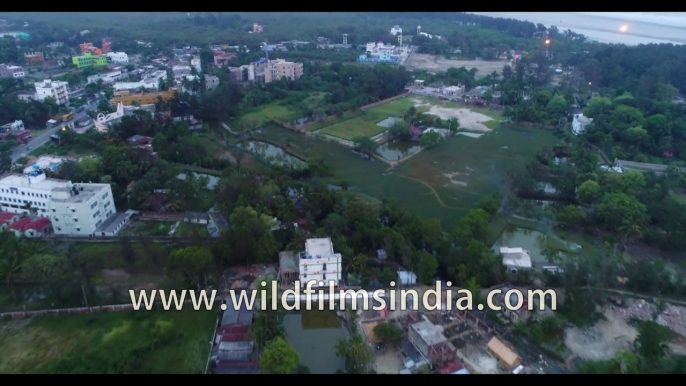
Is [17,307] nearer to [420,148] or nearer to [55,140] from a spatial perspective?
[55,140]

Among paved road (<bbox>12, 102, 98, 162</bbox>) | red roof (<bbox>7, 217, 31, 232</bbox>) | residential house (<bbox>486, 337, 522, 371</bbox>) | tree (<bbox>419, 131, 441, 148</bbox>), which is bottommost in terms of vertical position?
residential house (<bbox>486, 337, 522, 371</bbox>)

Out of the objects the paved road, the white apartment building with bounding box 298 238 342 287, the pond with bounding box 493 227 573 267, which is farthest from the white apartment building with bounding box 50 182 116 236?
the pond with bounding box 493 227 573 267

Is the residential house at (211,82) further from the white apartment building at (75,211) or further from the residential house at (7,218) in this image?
the residential house at (7,218)

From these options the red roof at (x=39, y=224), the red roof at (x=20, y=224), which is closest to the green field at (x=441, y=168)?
the red roof at (x=39, y=224)

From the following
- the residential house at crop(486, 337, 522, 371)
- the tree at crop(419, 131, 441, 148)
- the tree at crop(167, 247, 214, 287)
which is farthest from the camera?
the tree at crop(419, 131, 441, 148)

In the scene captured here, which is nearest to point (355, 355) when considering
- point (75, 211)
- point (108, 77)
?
point (75, 211)

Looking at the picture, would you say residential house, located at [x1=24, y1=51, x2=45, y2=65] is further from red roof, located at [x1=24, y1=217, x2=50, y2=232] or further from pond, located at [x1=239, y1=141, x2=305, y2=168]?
red roof, located at [x1=24, y1=217, x2=50, y2=232]

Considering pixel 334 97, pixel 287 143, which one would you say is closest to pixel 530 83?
pixel 334 97
